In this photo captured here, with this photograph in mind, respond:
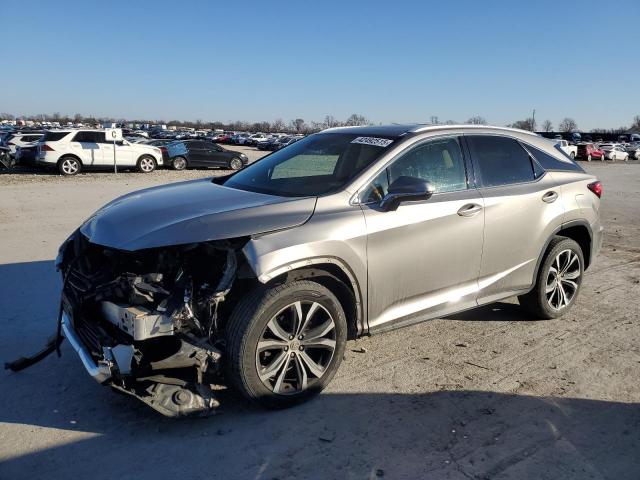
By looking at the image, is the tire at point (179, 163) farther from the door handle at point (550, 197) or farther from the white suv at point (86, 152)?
the door handle at point (550, 197)

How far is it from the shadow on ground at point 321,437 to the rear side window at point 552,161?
2343 millimetres

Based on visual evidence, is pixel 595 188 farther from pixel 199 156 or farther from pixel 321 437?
pixel 199 156

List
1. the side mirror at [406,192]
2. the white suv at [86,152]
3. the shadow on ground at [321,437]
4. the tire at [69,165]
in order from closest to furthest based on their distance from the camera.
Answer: the shadow on ground at [321,437], the side mirror at [406,192], the white suv at [86,152], the tire at [69,165]

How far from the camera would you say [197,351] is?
10.8 feet

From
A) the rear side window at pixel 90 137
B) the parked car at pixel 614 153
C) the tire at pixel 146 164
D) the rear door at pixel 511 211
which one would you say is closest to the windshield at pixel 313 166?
the rear door at pixel 511 211

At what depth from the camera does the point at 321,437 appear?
131 inches

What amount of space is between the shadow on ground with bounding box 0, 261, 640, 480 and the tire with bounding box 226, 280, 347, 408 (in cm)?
18

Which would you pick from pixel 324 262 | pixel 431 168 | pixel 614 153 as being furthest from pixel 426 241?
pixel 614 153

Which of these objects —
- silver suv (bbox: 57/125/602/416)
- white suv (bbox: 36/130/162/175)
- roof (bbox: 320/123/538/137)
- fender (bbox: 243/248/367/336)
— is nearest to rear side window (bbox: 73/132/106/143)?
white suv (bbox: 36/130/162/175)

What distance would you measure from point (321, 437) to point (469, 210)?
2.13m

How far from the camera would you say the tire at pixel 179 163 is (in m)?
23.8

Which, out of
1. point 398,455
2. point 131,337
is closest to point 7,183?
point 131,337

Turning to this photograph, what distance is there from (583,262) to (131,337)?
4.46 metres

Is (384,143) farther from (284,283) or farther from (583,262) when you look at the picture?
(583,262)
